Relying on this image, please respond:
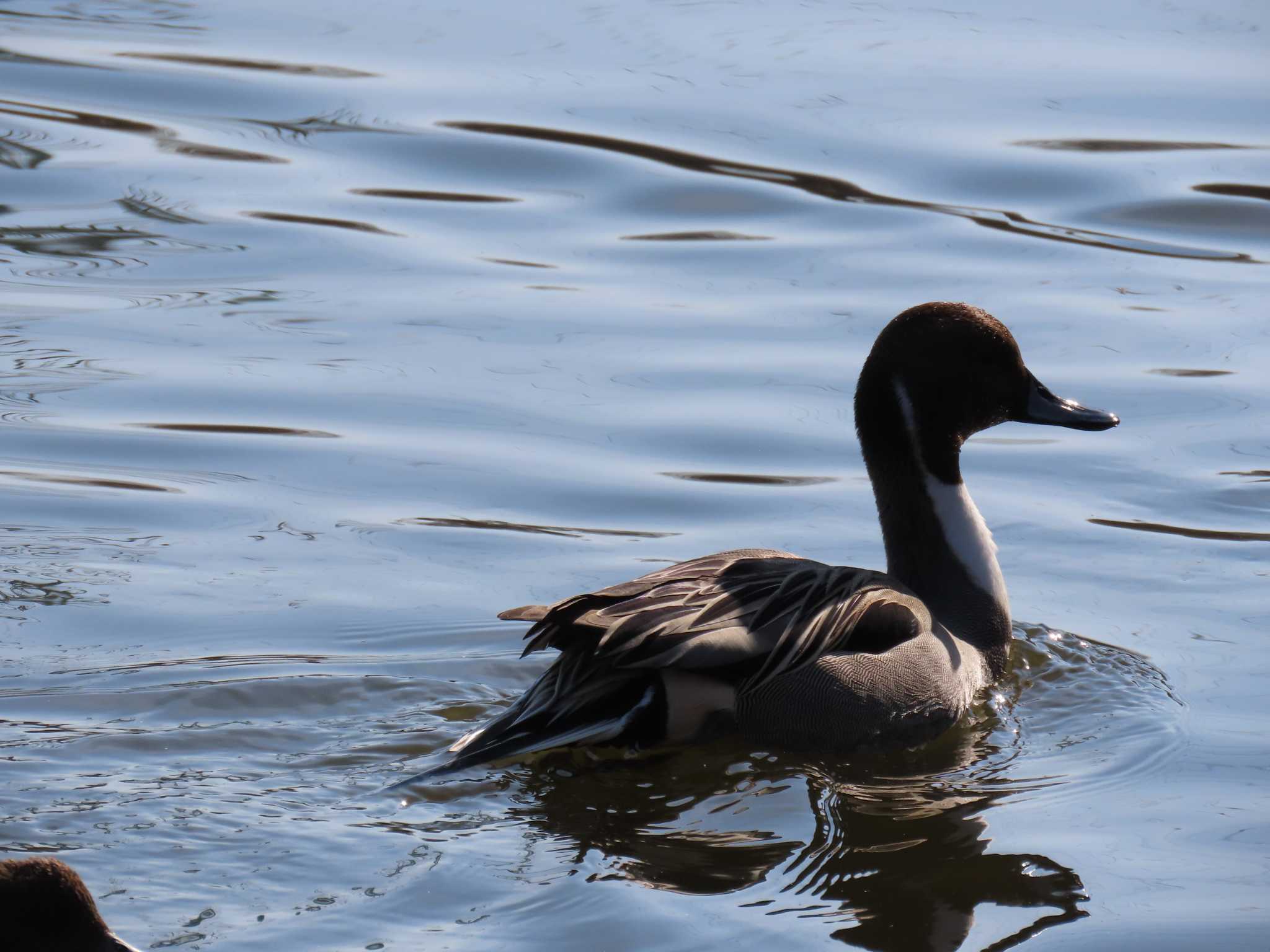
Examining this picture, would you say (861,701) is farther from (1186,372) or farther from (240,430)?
(1186,372)

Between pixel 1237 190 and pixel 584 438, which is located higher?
pixel 1237 190

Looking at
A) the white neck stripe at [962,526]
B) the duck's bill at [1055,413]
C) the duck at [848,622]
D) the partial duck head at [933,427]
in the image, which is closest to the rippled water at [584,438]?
the duck at [848,622]

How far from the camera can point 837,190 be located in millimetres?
11797

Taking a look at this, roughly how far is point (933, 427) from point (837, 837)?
1.95 metres

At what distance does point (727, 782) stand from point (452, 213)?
6.25 meters

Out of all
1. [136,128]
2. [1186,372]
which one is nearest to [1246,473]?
[1186,372]

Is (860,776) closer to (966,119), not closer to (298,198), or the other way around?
(298,198)

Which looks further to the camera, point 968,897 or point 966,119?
point 966,119

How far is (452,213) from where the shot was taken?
11.3 metres

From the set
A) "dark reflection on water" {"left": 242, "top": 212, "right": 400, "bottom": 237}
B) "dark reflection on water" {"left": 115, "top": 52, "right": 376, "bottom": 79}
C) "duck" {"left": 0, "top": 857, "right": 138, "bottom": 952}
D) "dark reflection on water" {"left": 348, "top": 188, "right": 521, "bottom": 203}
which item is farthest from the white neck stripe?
"dark reflection on water" {"left": 115, "top": 52, "right": 376, "bottom": 79}

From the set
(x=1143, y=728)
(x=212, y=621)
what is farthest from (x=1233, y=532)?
(x=212, y=621)

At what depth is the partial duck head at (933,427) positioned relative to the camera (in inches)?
265

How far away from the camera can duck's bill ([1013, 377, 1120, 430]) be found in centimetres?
696

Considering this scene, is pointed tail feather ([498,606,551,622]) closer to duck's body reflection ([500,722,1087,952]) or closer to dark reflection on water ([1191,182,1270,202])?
duck's body reflection ([500,722,1087,952])
